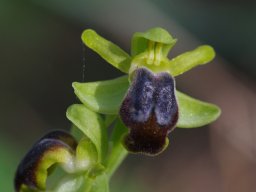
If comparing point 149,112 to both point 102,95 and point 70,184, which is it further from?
point 70,184

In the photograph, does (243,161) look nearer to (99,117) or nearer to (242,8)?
(242,8)

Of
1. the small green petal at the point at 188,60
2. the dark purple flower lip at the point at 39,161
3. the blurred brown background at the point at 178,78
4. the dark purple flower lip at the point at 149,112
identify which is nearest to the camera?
the dark purple flower lip at the point at 149,112

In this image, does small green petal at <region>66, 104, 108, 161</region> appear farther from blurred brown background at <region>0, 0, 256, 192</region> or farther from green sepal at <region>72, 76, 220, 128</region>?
blurred brown background at <region>0, 0, 256, 192</region>

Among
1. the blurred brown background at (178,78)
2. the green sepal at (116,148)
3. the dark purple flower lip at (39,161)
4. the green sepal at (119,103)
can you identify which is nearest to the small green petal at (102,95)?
the green sepal at (119,103)

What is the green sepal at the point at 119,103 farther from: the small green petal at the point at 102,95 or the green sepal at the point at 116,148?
the green sepal at the point at 116,148

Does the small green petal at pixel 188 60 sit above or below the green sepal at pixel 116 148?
above

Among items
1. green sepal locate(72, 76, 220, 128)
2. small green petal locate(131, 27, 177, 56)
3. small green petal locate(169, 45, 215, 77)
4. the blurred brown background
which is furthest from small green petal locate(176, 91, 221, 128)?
the blurred brown background
